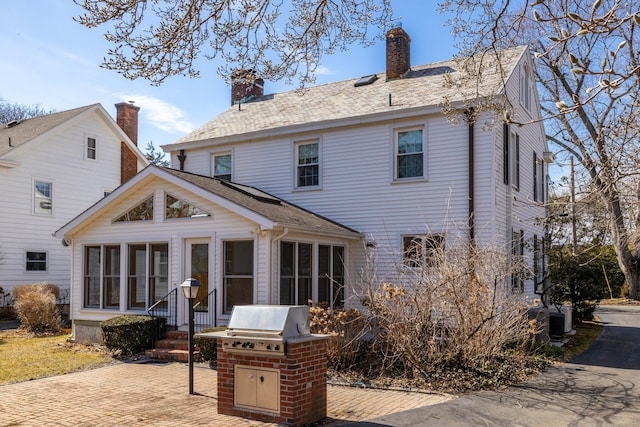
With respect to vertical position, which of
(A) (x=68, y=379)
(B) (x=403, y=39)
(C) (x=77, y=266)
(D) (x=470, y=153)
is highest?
(B) (x=403, y=39)

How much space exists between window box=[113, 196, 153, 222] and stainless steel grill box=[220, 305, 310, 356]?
7.00 m

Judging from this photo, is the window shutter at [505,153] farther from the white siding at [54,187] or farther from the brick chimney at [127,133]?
the brick chimney at [127,133]

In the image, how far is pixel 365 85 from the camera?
17.5m

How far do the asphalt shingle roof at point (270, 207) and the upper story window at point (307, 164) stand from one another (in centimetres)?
83

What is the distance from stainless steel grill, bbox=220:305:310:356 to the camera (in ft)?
22.7

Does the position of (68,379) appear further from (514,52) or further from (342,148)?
(514,52)

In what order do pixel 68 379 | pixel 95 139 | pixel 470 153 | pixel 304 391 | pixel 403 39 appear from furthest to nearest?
pixel 95 139, pixel 403 39, pixel 470 153, pixel 68 379, pixel 304 391

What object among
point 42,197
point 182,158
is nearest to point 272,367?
point 182,158

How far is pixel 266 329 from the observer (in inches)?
277

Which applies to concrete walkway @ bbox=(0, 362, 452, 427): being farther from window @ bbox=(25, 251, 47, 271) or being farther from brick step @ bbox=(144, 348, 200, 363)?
window @ bbox=(25, 251, 47, 271)

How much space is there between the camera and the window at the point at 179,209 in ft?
42.8

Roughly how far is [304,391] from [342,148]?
9.16 m

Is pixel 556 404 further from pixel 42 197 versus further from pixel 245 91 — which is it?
pixel 42 197

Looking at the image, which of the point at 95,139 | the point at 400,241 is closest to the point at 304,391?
the point at 400,241
